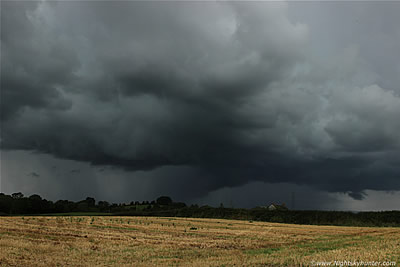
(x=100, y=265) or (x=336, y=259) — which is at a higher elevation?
(x=336, y=259)

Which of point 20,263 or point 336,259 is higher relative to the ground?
point 336,259

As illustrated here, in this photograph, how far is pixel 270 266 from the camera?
2173 centimetres

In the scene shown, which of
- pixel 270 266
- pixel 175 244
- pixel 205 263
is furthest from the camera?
pixel 175 244

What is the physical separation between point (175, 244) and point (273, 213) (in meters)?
68.6

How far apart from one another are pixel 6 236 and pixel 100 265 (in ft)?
59.6

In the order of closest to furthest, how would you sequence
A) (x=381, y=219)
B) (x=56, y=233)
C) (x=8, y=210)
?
(x=56, y=233), (x=381, y=219), (x=8, y=210)

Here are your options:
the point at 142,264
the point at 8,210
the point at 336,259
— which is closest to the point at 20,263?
the point at 142,264

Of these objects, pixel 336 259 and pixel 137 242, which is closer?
pixel 336 259

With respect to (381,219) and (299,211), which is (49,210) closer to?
(299,211)

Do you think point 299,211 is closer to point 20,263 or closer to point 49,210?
point 20,263

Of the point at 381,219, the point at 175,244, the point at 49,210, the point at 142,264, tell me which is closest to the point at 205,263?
the point at 142,264

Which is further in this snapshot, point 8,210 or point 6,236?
point 8,210

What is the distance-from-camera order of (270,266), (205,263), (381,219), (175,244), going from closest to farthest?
(270,266)
(205,263)
(175,244)
(381,219)

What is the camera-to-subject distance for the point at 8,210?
137 meters
